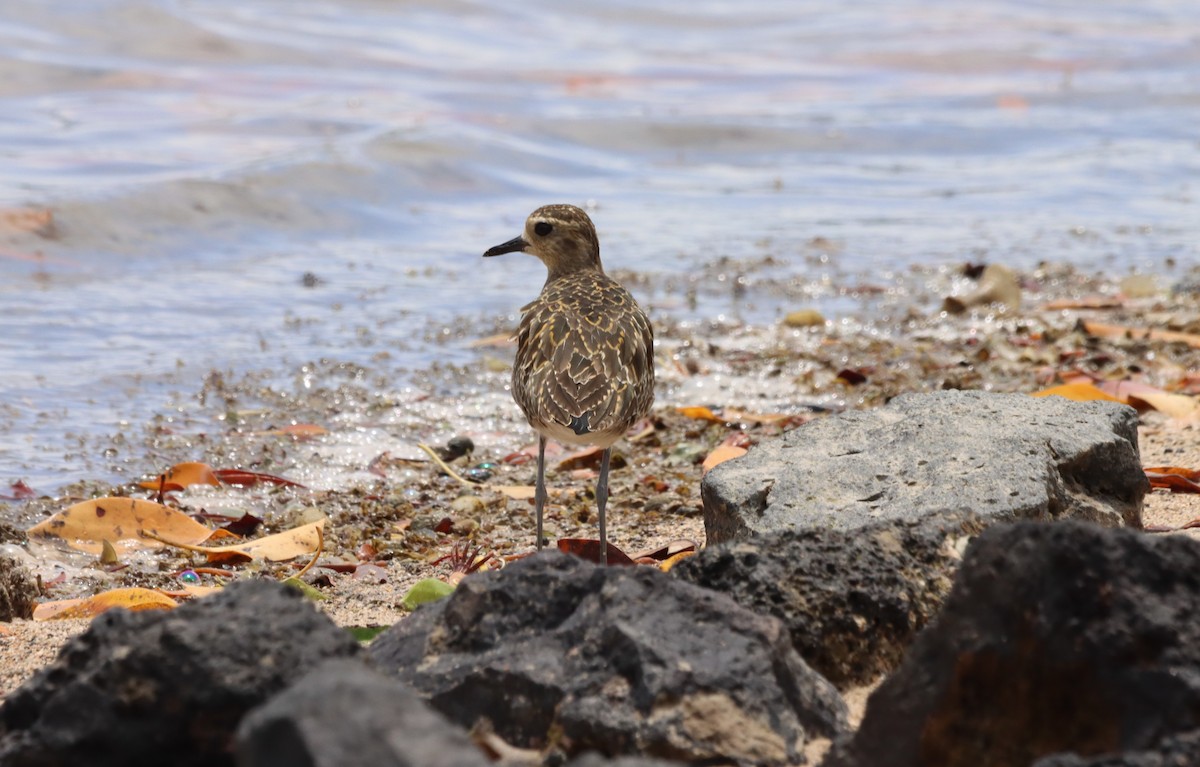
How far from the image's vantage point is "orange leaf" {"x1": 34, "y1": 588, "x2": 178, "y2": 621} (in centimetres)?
479

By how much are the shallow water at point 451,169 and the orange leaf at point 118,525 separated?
829 millimetres

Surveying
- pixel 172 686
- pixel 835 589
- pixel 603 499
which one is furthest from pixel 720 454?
pixel 172 686

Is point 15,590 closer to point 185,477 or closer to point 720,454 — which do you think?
point 185,477

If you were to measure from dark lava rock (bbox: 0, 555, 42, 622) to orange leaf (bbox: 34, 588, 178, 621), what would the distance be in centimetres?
10

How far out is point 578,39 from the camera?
83.7 ft

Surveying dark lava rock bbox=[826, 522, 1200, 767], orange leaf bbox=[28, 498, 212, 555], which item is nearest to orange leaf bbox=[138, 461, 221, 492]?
orange leaf bbox=[28, 498, 212, 555]

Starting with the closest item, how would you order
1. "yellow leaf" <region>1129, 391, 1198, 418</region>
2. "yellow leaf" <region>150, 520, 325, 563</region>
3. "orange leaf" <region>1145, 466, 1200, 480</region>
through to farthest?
"yellow leaf" <region>150, 520, 325, 563</region> < "orange leaf" <region>1145, 466, 1200, 480</region> < "yellow leaf" <region>1129, 391, 1198, 418</region>

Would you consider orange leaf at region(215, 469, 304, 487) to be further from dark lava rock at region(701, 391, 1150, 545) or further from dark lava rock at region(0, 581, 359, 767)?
dark lava rock at region(0, 581, 359, 767)

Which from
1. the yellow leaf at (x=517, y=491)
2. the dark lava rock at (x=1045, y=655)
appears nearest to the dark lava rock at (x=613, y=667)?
the dark lava rock at (x=1045, y=655)

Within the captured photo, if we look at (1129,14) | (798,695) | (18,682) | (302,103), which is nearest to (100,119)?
(302,103)

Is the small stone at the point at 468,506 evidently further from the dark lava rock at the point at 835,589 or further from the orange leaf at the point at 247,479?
the dark lava rock at the point at 835,589

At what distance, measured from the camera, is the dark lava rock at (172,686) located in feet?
8.65

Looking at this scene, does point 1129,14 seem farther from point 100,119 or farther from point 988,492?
point 988,492

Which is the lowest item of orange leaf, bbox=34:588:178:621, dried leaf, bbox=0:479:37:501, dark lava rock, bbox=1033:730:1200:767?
dried leaf, bbox=0:479:37:501
